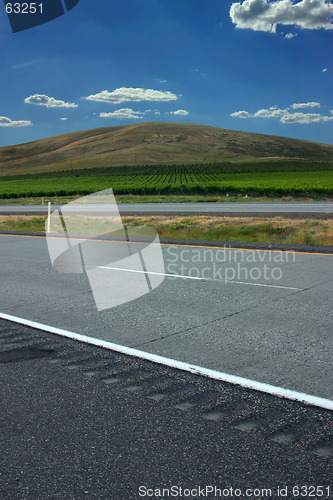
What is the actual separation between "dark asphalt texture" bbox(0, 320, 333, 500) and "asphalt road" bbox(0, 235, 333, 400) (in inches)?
24.4

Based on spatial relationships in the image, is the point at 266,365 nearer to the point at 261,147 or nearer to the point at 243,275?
the point at 243,275

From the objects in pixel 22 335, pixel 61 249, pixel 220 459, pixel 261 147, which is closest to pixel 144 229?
pixel 61 249

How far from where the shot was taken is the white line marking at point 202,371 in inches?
154

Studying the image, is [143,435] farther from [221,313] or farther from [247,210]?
[247,210]

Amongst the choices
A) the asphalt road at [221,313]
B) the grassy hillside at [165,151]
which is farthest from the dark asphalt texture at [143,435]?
the grassy hillside at [165,151]

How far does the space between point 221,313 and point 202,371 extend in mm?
2276

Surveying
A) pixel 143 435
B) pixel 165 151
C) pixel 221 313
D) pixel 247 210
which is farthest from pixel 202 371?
pixel 165 151

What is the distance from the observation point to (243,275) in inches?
379

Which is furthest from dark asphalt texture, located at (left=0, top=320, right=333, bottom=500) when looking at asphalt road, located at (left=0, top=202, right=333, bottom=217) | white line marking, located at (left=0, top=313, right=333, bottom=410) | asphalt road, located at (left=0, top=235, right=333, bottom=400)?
asphalt road, located at (left=0, top=202, right=333, bottom=217)

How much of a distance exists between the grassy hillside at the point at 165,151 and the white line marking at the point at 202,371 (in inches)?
5396

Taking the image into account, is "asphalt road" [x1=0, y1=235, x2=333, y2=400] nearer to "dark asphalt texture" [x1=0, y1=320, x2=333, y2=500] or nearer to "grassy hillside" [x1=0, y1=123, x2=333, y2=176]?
"dark asphalt texture" [x1=0, y1=320, x2=333, y2=500]

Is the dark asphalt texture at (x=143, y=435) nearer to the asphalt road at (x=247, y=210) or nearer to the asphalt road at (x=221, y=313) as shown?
the asphalt road at (x=221, y=313)

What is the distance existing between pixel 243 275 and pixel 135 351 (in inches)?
192

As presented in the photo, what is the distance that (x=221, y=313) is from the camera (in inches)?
267
